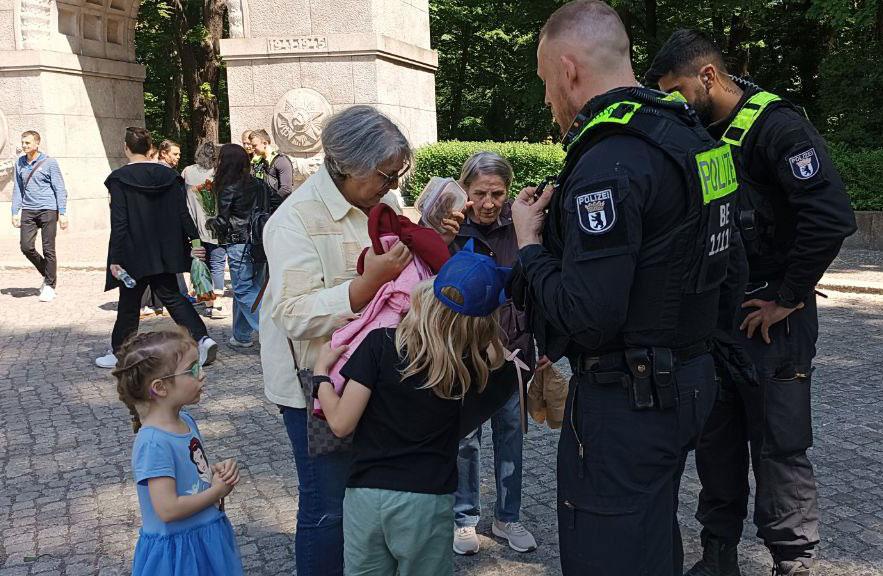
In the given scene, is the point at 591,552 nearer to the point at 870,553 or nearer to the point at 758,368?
the point at 758,368

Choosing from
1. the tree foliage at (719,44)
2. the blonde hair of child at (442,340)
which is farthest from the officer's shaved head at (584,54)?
the tree foliage at (719,44)

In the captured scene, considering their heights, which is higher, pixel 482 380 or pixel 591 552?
pixel 482 380

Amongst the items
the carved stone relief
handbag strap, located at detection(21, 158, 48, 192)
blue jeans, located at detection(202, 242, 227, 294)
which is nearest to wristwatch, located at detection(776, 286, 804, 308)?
blue jeans, located at detection(202, 242, 227, 294)

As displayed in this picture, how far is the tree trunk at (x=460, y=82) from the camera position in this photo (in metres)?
27.3

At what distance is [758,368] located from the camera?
3.32m

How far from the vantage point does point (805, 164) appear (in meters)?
3.16

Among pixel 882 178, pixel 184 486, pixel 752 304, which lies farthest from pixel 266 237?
pixel 882 178

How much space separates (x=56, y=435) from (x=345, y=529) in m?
3.68

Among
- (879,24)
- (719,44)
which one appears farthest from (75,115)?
(879,24)

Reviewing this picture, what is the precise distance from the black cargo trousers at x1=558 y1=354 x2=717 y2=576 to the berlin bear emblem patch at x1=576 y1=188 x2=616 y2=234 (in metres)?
0.44

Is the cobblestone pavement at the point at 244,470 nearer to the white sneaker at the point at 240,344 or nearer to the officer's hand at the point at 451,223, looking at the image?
the white sneaker at the point at 240,344

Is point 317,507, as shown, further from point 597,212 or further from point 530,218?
point 597,212

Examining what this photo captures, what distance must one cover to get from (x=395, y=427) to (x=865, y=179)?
12.3 metres

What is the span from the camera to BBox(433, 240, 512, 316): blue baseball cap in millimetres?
Answer: 2312
